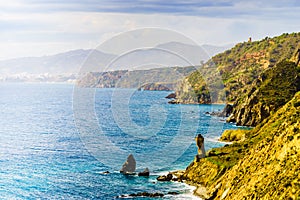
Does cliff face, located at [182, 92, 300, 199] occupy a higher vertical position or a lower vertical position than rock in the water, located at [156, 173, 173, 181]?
higher

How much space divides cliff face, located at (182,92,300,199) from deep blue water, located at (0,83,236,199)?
18.1ft

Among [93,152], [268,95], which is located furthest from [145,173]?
[268,95]

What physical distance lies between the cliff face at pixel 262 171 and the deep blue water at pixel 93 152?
553cm

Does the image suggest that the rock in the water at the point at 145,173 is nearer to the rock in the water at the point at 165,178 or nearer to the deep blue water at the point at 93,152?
the deep blue water at the point at 93,152

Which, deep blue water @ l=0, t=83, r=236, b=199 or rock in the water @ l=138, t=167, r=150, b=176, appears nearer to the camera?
deep blue water @ l=0, t=83, r=236, b=199

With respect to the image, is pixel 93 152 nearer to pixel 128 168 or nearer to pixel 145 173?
pixel 128 168

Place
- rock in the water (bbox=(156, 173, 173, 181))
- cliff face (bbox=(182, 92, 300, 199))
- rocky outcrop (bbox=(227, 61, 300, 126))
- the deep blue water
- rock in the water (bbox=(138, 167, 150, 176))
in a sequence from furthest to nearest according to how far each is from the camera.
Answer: rocky outcrop (bbox=(227, 61, 300, 126)), rock in the water (bbox=(138, 167, 150, 176)), rock in the water (bbox=(156, 173, 173, 181)), the deep blue water, cliff face (bbox=(182, 92, 300, 199))

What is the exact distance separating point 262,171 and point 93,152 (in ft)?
176

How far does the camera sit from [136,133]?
120938mm

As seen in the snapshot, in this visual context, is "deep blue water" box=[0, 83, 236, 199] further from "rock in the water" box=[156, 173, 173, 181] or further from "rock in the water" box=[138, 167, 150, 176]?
"rock in the water" box=[156, 173, 173, 181]

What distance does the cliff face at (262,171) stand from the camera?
44.7 metres

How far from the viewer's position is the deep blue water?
6850 centimetres

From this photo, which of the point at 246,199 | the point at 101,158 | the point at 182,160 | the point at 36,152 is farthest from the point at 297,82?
the point at 246,199

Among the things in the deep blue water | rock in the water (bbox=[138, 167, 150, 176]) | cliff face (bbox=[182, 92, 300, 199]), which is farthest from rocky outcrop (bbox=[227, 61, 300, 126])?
rock in the water (bbox=[138, 167, 150, 176])
